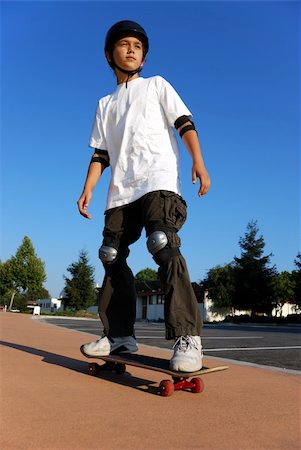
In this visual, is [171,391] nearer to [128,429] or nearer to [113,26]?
[128,429]

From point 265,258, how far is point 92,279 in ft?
60.7

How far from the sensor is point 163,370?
2086 mm

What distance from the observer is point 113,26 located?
2.94m

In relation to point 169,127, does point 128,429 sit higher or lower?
lower

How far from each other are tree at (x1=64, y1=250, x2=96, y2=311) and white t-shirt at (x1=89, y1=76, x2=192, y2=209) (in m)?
42.5

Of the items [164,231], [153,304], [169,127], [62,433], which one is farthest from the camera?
[153,304]

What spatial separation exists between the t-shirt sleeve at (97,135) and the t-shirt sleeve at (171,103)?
541 mm

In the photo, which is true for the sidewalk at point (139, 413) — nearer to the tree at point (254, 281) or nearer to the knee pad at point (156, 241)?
the knee pad at point (156, 241)

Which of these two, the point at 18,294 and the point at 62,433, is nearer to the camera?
the point at 62,433

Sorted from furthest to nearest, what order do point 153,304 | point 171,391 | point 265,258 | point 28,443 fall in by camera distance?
point 153,304
point 265,258
point 171,391
point 28,443

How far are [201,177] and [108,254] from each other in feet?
2.52

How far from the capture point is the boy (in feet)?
7.55

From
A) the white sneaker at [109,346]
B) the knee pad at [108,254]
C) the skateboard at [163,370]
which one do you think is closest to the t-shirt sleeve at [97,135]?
the knee pad at [108,254]

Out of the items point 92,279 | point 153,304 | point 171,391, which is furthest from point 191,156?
point 153,304
